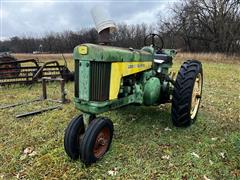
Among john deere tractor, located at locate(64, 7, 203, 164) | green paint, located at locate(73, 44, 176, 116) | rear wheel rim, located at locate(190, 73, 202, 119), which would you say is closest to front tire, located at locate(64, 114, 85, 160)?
john deere tractor, located at locate(64, 7, 203, 164)

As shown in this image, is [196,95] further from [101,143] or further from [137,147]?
[101,143]

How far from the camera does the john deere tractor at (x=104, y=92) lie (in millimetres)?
2799

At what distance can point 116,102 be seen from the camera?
3.19 m

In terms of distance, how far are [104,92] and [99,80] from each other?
0.54 feet

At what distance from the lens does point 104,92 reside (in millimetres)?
2924

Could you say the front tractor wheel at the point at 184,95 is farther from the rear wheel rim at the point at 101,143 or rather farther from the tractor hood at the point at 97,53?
the rear wheel rim at the point at 101,143

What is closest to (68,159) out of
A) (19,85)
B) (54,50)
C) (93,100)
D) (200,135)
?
(93,100)

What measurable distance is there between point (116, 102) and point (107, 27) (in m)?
1.03

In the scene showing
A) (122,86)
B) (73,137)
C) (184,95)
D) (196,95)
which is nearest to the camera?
(73,137)

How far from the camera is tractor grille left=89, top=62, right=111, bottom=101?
281cm

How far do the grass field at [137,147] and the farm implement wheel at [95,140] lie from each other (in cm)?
13

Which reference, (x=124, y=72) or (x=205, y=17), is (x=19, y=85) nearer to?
(x=124, y=72)

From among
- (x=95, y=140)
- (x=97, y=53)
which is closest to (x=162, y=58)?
(x=97, y=53)

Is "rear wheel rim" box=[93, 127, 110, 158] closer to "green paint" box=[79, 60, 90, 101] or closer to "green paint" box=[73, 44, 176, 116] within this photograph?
"green paint" box=[73, 44, 176, 116]
